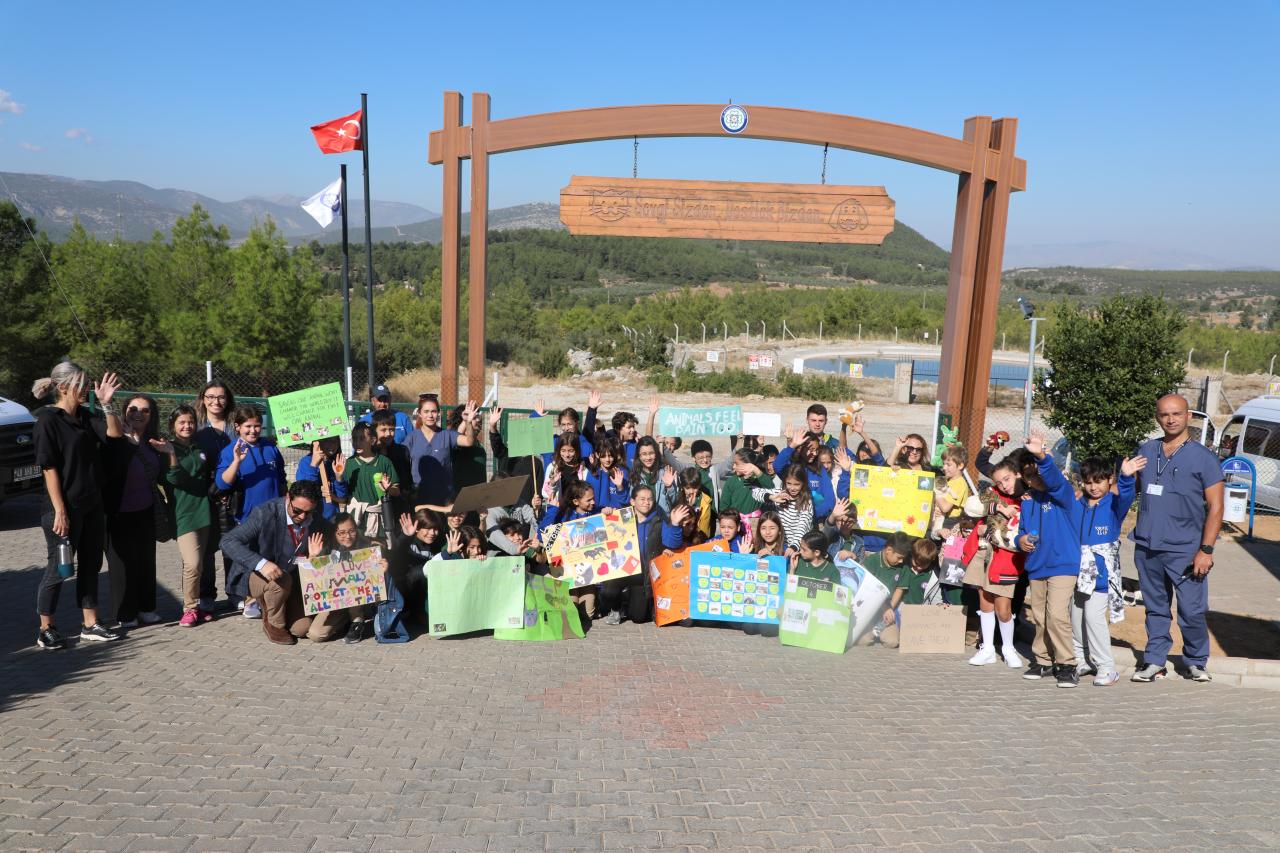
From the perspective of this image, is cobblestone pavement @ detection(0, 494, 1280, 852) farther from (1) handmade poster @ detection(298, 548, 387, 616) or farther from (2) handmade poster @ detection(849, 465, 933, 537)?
(2) handmade poster @ detection(849, 465, 933, 537)

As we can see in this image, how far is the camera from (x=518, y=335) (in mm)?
51344

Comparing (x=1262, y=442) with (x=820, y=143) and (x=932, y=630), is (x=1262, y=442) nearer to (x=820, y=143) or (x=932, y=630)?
(x=820, y=143)

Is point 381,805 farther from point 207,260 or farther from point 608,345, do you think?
Answer: point 608,345

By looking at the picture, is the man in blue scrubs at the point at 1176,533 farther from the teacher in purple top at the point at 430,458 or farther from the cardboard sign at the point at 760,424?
the teacher in purple top at the point at 430,458

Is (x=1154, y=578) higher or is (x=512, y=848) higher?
(x=1154, y=578)

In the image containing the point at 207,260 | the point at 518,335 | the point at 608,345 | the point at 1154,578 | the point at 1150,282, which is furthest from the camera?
the point at 1150,282

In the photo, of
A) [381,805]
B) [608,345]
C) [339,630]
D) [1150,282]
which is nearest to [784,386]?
[608,345]

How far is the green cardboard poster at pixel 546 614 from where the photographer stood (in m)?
7.28

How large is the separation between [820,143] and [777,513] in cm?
594

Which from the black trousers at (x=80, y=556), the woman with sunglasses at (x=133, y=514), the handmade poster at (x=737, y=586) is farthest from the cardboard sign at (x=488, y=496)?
the black trousers at (x=80, y=556)

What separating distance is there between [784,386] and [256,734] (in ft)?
109

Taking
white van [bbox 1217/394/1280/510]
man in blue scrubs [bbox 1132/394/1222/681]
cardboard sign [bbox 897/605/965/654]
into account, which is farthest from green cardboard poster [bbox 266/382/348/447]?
white van [bbox 1217/394/1280/510]

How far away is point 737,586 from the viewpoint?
24.4 feet

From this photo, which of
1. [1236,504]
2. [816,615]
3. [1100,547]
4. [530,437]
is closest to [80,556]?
[530,437]
